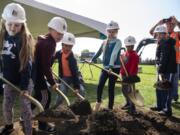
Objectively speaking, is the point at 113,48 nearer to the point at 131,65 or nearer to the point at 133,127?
the point at 131,65

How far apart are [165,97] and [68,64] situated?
2.08 metres

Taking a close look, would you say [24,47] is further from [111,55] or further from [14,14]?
[111,55]

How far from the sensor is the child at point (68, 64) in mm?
6344

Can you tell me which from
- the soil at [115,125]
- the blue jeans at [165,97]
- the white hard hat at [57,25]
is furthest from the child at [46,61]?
the blue jeans at [165,97]

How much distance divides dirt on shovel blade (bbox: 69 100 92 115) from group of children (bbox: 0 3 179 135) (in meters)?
0.42

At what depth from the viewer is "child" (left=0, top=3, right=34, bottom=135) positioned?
4.39 meters

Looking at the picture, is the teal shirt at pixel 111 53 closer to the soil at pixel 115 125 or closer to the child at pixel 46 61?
the soil at pixel 115 125

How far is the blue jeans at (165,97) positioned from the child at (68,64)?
1.66 m

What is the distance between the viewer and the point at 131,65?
734cm

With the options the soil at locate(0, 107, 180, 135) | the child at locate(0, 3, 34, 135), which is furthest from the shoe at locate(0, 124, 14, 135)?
the soil at locate(0, 107, 180, 135)

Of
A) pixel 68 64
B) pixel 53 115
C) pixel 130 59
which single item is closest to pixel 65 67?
pixel 68 64

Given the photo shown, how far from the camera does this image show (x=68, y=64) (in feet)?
21.1

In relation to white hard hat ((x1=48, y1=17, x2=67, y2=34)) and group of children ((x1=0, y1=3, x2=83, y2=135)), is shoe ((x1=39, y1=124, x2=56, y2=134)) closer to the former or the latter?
group of children ((x1=0, y1=3, x2=83, y2=135))

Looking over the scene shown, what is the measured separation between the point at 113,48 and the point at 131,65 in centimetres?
64
